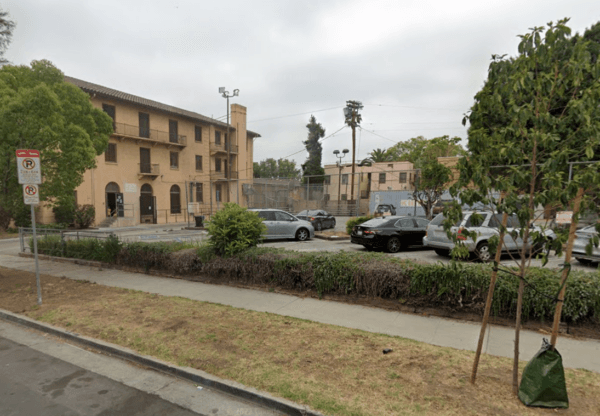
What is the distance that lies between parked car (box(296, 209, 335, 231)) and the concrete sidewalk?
11.6m

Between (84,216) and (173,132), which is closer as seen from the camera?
(84,216)

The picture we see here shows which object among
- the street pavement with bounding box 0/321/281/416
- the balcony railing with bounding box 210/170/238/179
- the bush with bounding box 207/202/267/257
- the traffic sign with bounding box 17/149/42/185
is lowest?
the street pavement with bounding box 0/321/281/416

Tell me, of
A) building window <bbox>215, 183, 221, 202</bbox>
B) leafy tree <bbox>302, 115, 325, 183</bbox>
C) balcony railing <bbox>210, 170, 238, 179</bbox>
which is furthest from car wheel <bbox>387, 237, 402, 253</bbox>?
leafy tree <bbox>302, 115, 325, 183</bbox>

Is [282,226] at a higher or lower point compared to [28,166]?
lower

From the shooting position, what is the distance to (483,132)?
3.23m

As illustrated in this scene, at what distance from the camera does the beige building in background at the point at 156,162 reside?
2703 cm

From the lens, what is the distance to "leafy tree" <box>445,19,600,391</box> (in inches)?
108

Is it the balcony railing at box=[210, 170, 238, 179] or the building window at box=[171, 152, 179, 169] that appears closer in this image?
the building window at box=[171, 152, 179, 169]

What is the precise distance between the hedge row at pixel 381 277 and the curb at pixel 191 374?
225cm

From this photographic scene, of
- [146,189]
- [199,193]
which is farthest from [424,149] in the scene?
[146,189]

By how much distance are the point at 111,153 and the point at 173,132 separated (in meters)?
6.84

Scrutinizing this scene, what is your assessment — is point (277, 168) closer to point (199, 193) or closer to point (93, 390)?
point (199, 193)

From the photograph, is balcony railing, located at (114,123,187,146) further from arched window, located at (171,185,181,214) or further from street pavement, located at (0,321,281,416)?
street pavement, located at (0,321,281,416)

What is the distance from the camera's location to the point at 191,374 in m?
3.88
